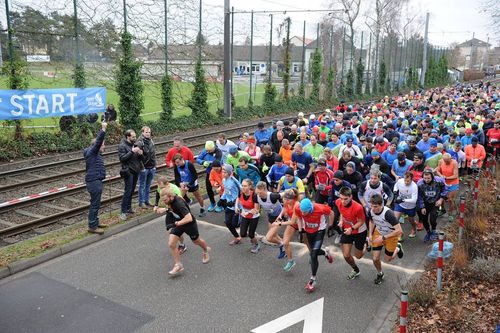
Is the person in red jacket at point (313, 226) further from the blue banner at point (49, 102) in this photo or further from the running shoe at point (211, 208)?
the blue banner at point (49, 102)

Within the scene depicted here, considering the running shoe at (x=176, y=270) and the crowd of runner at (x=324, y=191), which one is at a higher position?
the crowd of runner at (x=324, y=191)

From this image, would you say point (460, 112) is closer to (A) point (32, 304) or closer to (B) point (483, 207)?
(B) point (483, 207)

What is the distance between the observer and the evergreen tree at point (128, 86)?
69.1 ft

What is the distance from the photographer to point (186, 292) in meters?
7.55

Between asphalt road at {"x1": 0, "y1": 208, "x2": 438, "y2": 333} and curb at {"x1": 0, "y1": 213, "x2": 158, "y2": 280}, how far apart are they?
14 cm

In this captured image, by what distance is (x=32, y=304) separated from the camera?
7082 millimetres

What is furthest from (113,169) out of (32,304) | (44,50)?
(32,304)

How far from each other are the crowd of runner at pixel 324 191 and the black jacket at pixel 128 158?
2.72 feet

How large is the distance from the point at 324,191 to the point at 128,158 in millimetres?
4596

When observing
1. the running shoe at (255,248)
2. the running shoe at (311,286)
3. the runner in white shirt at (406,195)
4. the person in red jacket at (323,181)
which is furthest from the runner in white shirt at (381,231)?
the running shoe at (255,248)

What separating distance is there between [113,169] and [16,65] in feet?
18.8

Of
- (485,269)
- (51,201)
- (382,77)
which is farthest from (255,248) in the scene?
(382,77)

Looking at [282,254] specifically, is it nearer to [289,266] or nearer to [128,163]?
[289,266]

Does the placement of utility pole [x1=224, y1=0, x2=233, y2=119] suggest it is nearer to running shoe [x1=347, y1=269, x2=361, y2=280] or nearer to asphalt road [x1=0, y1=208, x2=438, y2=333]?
asphalt road [x1=0, y1=208, x2=438, y2=333]
